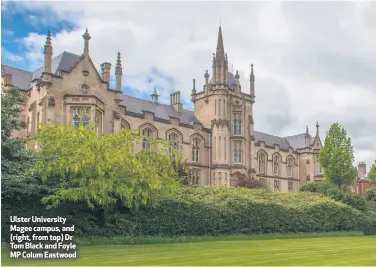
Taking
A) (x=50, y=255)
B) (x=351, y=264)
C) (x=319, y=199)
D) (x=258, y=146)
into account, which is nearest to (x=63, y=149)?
(x=50, y=255)

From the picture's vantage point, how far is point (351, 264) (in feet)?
41.0

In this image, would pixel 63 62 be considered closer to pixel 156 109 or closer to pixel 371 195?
pixel 156 109

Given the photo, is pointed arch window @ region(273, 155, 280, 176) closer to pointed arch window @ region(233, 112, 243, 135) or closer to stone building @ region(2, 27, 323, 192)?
stone building @ region(2, 27, 323, 192)

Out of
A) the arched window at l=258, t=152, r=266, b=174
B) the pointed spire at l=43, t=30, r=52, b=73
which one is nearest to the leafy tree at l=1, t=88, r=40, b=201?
the pointed spire at l=43, t=30, r=52, b=73

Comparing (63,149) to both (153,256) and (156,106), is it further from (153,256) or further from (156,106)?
(156,106)

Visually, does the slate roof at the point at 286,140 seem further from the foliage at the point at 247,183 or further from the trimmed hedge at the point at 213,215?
the trimmed hedge at the point at 213,215

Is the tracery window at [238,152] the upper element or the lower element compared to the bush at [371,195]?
upper

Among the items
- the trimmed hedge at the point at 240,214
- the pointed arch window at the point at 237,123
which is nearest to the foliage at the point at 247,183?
the pointed arch window at the point at 237,123

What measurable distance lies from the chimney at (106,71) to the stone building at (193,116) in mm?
90

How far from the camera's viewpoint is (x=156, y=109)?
52.5 meters

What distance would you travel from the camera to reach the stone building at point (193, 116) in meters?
37.9

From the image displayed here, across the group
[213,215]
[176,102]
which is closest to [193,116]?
[176,102]

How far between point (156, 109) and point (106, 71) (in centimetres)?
1188

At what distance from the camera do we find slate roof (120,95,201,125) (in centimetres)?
4900
